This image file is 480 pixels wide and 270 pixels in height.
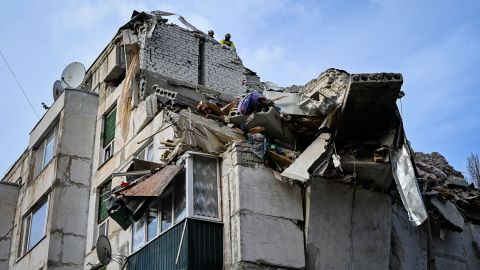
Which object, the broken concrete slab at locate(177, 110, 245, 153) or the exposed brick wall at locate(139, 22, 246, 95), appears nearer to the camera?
the broken concrete slab at locate(177, 110, 245, 153)

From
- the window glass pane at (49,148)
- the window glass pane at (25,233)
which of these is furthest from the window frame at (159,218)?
the window glass pane at (49,148)

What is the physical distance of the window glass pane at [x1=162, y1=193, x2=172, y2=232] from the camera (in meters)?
12.2

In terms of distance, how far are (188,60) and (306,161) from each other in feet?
23.5

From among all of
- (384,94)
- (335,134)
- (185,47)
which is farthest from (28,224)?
(384,94)

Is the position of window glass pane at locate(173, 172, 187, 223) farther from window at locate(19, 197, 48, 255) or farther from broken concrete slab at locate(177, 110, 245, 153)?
window at locate(19, 197, 48, 255)

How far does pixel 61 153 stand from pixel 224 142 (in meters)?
6.26

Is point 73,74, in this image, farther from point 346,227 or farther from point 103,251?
point 346,227

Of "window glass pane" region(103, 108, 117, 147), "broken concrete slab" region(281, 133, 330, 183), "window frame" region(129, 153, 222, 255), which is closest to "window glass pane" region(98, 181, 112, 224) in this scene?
"window glass pane" region(103, 108, 117, 147)

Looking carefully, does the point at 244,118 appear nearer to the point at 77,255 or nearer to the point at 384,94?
the point at 384,94

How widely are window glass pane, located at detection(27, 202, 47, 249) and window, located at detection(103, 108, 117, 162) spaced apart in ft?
7.42

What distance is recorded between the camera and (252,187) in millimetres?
12016

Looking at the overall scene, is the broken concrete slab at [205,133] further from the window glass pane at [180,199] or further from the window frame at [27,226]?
the window frame at [27,226]

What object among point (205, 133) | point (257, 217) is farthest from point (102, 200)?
point (257, 217)

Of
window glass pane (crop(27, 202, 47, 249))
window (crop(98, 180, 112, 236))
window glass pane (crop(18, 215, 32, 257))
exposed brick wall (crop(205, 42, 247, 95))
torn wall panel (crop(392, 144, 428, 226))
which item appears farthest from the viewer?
exposed brick wall (crop(205, 42, 247, 95))
